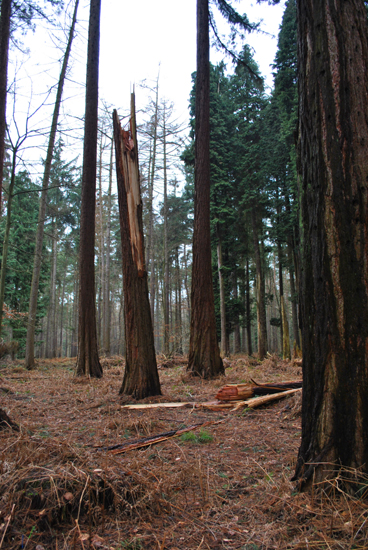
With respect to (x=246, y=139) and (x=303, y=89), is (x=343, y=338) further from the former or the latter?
(x=246, y=139)

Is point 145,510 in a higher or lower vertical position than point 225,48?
lower

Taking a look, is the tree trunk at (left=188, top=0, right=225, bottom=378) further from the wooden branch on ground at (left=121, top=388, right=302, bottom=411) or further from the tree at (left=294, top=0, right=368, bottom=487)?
the tree at (left=294, top=0, right=368, bottom=487)

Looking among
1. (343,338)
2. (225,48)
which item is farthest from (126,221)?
(225,48)

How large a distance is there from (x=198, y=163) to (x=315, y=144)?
6.69 metres

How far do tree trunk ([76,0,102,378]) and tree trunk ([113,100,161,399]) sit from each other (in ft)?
10.9

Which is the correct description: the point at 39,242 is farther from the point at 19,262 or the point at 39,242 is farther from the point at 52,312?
the point at 52,312

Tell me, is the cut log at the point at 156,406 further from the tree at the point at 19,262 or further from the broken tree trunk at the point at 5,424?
the tree at the point at 19,262

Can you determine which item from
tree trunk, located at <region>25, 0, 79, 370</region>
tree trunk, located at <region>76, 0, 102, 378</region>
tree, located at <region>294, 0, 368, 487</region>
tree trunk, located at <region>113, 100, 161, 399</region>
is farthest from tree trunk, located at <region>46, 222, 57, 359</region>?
tree, located at <region>294, 0, 368, 487</region>

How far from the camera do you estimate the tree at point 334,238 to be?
81.0 inches

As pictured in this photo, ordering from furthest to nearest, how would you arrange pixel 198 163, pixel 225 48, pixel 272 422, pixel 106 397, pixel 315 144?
pixel 225 48, pixel 198 163, pixel 106 397, pixel 272 422, pixel 315 144

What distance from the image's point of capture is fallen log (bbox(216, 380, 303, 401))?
5.39m

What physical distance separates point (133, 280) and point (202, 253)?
2.87 m

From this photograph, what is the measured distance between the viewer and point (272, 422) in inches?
171

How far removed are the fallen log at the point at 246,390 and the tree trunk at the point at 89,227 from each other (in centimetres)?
454
